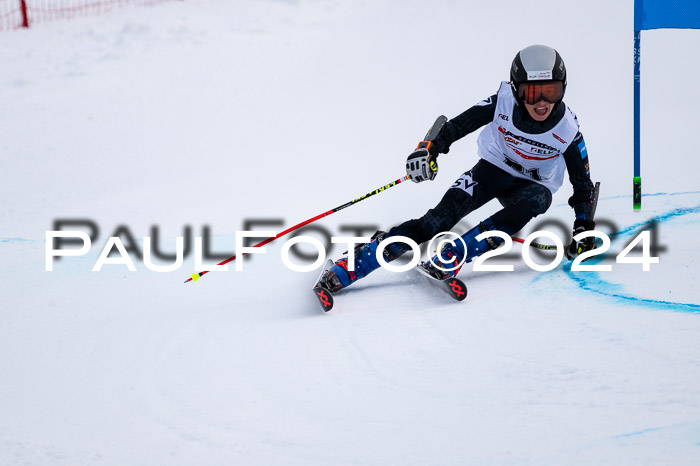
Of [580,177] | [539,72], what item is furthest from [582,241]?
[539,72]

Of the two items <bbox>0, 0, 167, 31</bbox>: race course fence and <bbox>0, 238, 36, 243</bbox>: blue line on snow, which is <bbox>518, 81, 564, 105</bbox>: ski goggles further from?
<bbox>0, 0, 167, 31</bbox>: race course fence

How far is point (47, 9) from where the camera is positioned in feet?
42.1

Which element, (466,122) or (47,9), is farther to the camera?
(47,9)

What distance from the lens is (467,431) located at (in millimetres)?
2574

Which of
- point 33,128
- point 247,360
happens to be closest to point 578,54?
point 33,128

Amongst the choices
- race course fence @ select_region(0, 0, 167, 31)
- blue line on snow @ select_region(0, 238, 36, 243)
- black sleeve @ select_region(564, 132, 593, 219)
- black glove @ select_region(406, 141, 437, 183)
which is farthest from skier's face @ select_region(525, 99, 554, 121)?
race course fence @ select_region(0, 0, 167, 31)

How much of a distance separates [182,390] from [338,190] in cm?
395

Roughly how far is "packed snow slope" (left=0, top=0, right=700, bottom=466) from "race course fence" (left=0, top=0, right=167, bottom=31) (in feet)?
3.70

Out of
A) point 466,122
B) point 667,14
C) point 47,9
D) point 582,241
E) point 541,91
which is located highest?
point 47,9

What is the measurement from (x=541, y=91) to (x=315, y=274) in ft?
5.80

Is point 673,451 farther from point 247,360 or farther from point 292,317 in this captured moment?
point 292,317

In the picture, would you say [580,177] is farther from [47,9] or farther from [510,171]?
[47,9]

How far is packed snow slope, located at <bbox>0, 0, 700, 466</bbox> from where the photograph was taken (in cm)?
264

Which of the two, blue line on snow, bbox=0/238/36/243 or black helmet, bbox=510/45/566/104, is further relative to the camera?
blue line on snow, bbox=0/238/36/243
